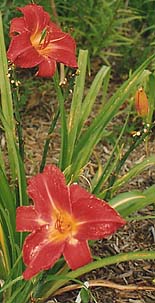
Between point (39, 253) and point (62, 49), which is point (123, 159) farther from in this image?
point (39, 253)

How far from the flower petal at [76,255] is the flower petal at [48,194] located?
9 centimetres

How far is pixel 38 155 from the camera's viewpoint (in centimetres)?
268

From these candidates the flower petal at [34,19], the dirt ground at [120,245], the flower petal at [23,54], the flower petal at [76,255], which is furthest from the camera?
the dirt ground at [120,245]

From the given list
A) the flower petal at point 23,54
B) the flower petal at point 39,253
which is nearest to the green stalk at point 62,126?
the flower petal at point 23,54

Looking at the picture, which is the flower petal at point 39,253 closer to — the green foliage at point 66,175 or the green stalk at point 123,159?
the green foliage at point 66,175

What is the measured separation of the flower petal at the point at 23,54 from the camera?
169 cm

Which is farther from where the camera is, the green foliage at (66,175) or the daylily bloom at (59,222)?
the green foliage at (66,175)

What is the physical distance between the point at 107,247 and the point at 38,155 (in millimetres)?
581

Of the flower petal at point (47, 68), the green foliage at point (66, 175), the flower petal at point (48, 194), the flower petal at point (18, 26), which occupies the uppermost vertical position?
the flower petal at point (18, 26)

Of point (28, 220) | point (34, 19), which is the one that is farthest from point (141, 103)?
point (28, 220)

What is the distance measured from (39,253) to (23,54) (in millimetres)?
538

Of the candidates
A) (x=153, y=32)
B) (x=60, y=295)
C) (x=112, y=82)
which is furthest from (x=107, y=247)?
(x=153, y=32)

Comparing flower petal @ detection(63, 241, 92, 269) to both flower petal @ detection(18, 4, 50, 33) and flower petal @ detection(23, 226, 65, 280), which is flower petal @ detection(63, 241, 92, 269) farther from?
flower petal @ detection(18, 4, 50, 33)

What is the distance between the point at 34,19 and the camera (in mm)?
1810
